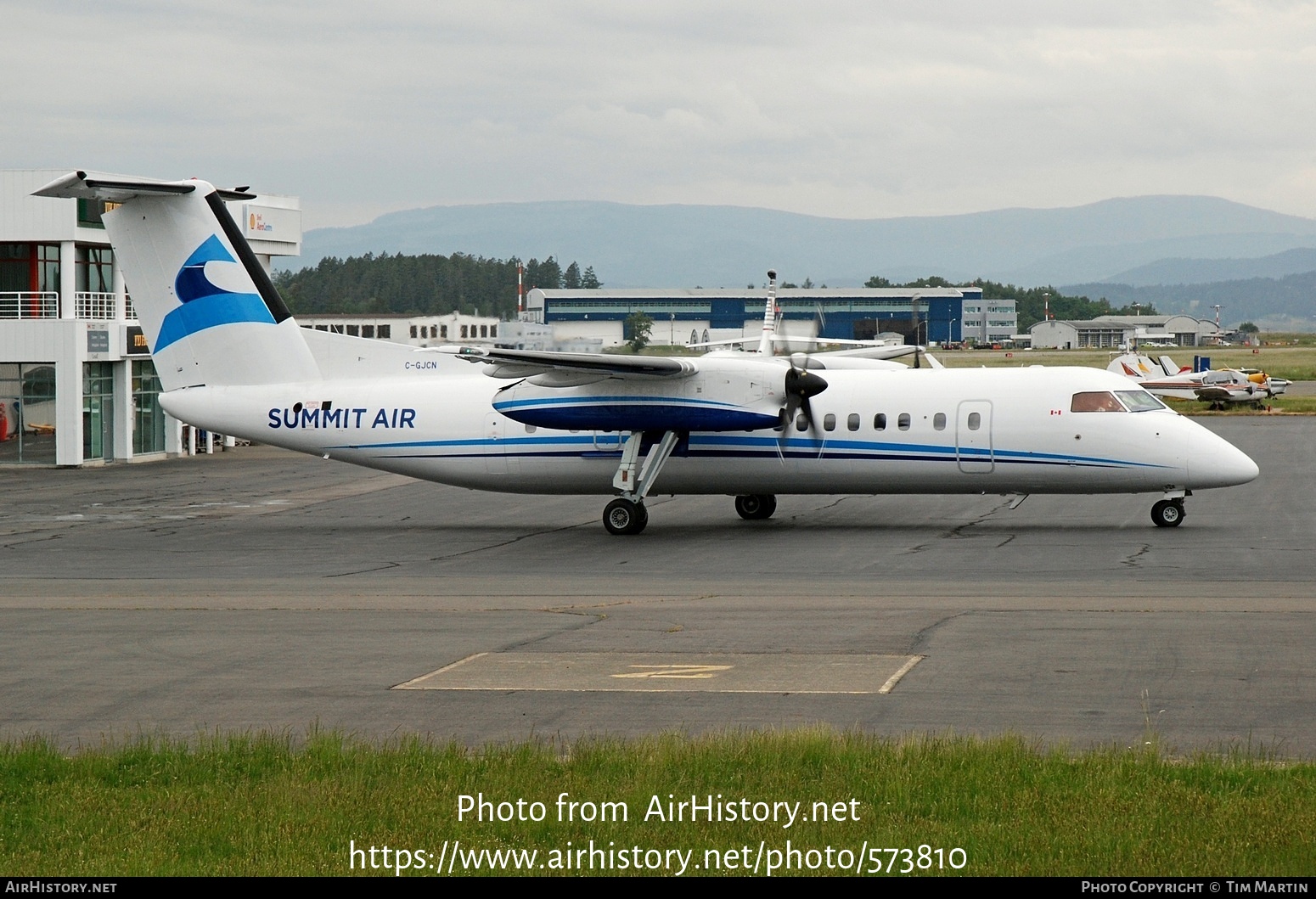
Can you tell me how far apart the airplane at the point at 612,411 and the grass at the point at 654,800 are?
14581mm

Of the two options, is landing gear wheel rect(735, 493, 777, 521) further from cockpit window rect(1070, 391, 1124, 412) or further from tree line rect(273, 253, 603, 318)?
tree line rect(273, 253, 603, 318)

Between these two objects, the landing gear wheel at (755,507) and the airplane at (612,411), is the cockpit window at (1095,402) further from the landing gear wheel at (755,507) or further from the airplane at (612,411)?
the landing gear wheel at (755,507)

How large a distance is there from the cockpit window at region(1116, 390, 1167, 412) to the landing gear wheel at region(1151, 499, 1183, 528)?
1732 millimetres

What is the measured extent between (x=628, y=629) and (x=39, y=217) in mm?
35644

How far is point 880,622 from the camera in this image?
54.3 ft

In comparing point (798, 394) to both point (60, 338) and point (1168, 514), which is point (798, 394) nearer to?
point (1168, 514)

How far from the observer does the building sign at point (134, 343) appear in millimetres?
47156

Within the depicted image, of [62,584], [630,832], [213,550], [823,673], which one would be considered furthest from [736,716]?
[213,550]

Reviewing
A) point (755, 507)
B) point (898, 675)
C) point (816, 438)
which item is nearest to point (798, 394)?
point (816, 438)

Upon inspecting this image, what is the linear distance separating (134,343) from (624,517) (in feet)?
89.5

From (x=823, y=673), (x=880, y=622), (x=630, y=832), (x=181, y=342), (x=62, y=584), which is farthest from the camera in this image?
(x=181, y=342)

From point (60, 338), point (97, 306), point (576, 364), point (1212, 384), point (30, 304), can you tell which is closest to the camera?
point (576, 364)

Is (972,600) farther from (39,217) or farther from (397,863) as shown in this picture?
(39,217)

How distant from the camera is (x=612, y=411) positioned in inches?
1043
